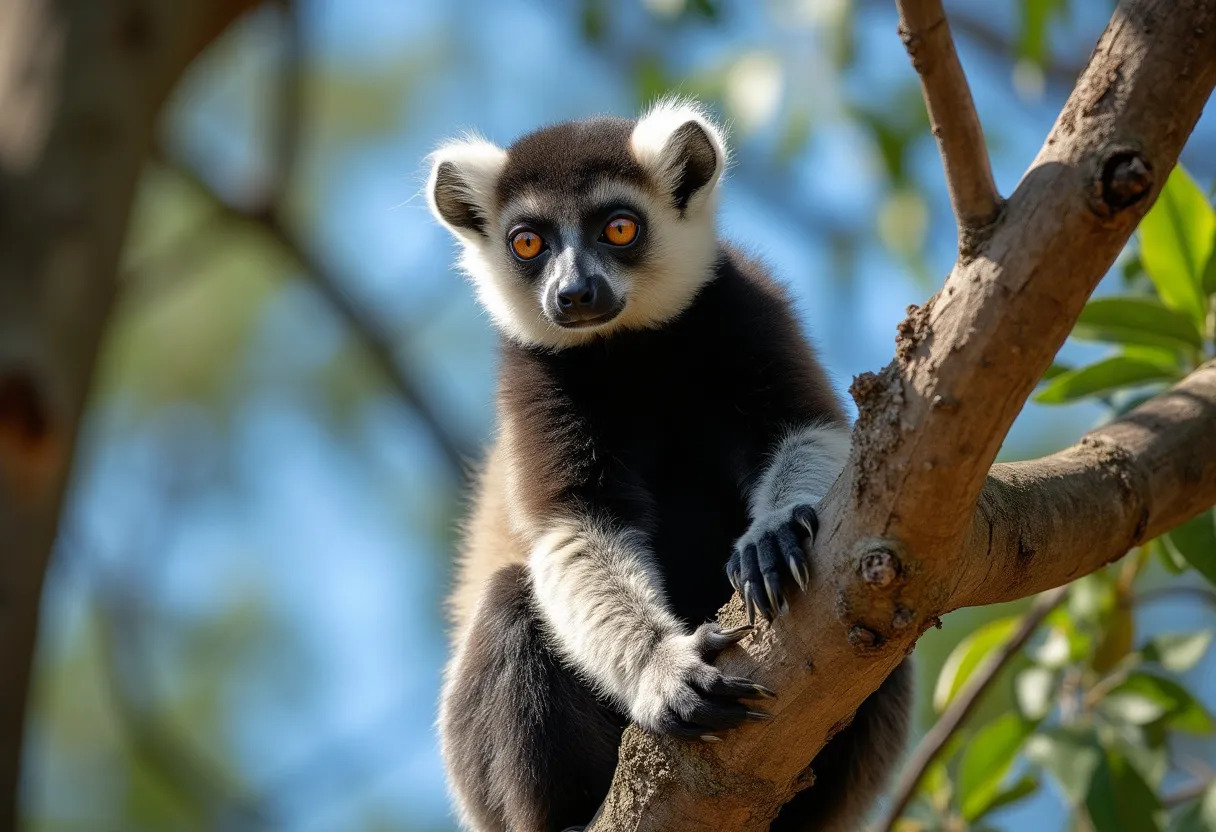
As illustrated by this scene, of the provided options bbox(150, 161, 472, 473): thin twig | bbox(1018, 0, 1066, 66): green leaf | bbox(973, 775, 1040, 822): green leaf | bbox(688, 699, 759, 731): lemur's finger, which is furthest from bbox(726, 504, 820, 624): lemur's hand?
bbox(150, 161, 472, 473): thin twig

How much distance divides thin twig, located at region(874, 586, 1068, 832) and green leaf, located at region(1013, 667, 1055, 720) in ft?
0.53

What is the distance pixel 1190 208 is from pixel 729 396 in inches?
86.2

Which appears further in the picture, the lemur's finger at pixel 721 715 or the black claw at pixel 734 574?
the black claw at pixel 734 574

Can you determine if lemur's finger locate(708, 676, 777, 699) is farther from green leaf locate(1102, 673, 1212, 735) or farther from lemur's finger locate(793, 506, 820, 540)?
green leaf locate(1102, 673, 1212, 735)

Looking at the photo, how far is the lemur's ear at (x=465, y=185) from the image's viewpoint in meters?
7.24

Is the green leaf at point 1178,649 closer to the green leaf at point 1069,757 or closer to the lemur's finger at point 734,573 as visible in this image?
the green leaf at point 1069,757

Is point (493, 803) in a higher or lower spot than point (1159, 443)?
lower

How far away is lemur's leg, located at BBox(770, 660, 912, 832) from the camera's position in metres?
5.72

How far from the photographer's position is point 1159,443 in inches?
189

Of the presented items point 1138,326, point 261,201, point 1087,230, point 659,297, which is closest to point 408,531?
point 261,201

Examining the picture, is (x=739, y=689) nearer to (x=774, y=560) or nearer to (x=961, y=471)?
(x=774, y=560)

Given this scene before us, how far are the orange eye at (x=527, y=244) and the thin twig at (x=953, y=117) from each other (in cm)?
375

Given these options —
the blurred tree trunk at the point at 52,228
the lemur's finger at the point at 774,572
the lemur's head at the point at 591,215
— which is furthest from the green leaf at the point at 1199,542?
the blurred tree trunk at the point at 52,228

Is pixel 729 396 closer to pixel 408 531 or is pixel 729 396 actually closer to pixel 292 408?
pixel 408 531
